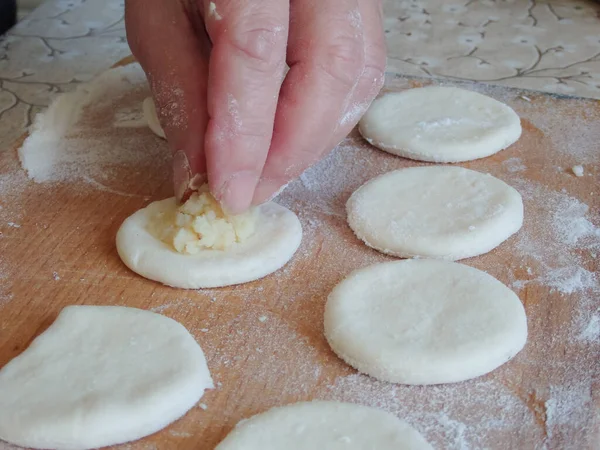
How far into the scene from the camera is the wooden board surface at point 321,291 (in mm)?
1034

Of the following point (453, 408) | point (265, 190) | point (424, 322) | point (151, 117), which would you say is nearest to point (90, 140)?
point (151, 117)

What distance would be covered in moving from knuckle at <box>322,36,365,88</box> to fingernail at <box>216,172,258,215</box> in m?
0.22

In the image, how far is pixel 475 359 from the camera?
3.51 ft

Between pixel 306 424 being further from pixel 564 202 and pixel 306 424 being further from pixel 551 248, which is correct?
pixel 564 202

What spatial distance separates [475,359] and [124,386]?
500 mm

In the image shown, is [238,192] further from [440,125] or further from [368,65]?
[440,125]

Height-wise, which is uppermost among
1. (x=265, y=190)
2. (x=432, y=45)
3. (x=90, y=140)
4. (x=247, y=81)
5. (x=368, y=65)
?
(x=247, y=81)

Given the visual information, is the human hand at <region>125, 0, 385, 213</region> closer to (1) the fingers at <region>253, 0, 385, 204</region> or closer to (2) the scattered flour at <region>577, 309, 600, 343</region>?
(1) the fingers at <region>253, 0, 385, 204</region>

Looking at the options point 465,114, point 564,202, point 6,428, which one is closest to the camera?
point 6,428

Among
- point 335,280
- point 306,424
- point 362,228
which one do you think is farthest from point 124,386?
point 362,228

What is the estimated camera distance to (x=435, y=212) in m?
1.39

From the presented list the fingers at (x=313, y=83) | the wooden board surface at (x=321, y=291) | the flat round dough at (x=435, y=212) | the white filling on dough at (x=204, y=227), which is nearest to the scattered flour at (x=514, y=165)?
the wooden board surface at (x=321, y=291)

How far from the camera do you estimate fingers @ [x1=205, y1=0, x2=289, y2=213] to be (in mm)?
1085

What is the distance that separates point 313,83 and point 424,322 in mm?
423
